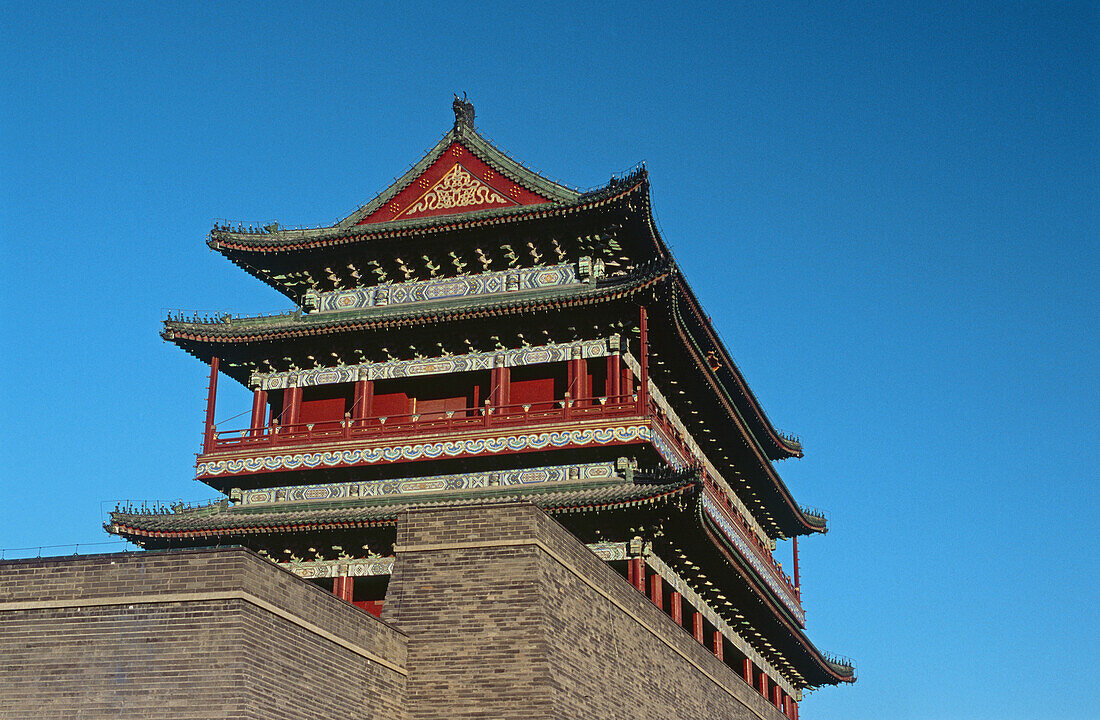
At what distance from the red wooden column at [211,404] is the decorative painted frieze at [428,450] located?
1.56 feet

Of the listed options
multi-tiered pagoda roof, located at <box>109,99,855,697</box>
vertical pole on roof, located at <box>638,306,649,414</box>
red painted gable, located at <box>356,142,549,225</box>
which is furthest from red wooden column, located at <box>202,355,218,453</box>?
vertical pole on roof, located at <box>638,306,649,414</box>

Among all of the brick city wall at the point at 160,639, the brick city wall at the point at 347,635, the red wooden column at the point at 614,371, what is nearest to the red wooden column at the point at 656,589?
the red wooden column at the point at 614,371

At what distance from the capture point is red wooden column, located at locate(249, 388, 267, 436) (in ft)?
103

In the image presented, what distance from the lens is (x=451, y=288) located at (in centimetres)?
3183

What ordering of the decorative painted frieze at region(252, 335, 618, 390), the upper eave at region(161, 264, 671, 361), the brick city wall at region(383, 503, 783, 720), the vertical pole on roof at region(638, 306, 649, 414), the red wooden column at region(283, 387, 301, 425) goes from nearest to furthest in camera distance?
1. the brick city wall at region(383, 503, 783, 720)
2. the vertical pole on roof at region(638, 306, 649, 414)
3. the upper eave at region(161, 264, 671, 361)
4. the decorative painted frieze at region(252, 335, 618, 390)
5. the red wooden column at region(283, 387, 301, 425)

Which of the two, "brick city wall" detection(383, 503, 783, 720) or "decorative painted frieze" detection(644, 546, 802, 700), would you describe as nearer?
"brick city wall" detection(383, 503, 783, 720)

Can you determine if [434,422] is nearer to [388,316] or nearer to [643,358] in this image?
[388,316]

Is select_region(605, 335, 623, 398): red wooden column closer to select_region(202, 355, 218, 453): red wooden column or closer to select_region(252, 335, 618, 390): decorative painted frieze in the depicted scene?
select_region(252, 335, 618, 390): decorative painted frieze

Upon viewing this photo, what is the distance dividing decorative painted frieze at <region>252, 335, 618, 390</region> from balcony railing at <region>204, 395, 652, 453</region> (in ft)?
3.47

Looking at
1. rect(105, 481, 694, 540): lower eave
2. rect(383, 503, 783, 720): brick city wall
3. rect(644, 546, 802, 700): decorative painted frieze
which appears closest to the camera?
rect(383, 503, 783, 720): brick city wall

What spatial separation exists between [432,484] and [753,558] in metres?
10.7

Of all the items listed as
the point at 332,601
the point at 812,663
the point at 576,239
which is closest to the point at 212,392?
the point at 576,239

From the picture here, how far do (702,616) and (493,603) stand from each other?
47.3 feet

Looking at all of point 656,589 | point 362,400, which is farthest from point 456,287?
point 656,589
